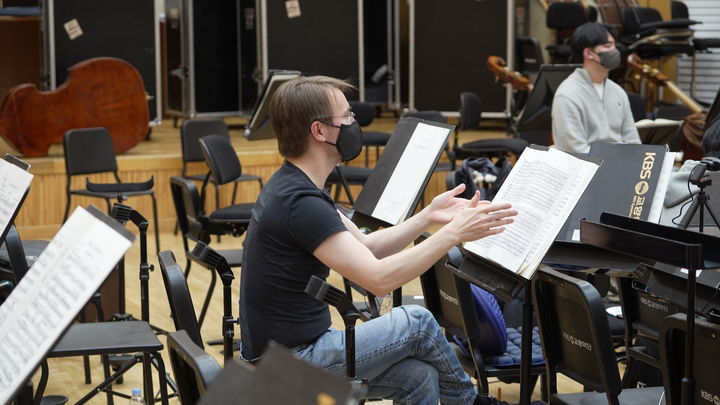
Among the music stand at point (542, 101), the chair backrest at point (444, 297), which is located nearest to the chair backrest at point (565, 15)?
the music stand at point (542, 101)

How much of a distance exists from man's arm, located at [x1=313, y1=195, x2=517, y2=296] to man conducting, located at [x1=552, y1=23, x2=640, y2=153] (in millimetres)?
2830

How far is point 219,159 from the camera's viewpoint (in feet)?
20.5

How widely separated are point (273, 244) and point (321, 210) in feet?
0.59

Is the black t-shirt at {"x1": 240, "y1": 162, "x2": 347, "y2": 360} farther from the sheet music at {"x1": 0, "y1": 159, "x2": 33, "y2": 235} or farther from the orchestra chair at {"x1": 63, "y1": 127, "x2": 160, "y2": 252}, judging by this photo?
the orchestra chair at {"x1": 63, "y1": 127, "x2": 160, "y2": 252}

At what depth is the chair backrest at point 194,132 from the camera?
25.0 ft

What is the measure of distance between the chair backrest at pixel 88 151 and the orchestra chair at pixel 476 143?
269cm

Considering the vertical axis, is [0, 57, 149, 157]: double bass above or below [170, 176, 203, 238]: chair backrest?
above

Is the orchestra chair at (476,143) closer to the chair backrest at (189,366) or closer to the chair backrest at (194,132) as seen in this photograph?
the chair backrest at (194,132)

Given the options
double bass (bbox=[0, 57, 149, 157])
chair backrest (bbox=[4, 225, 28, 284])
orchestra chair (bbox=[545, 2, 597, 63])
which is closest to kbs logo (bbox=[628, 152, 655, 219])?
chair backrest (bbox=[4, 225, 28, 284])

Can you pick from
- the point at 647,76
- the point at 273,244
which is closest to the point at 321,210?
the point at 273,244

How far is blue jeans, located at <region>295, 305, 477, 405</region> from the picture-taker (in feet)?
9.80

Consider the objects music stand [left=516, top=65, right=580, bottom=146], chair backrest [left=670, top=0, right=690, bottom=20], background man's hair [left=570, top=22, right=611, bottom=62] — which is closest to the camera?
background man's hair [left=570, top=22, right=611, bottom=62]

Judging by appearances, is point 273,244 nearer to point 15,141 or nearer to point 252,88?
point 15,141

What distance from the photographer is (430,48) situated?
33.0 ft
